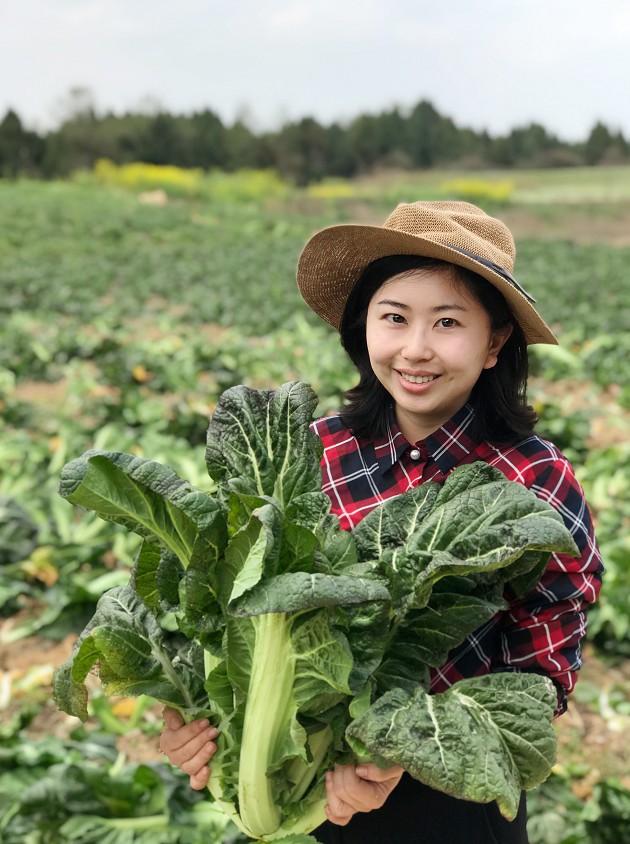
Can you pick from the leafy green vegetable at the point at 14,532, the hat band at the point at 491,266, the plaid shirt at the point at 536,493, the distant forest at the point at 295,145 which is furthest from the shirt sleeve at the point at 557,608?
the distant forest at the point at 295,145

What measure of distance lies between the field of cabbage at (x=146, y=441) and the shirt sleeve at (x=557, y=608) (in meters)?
1.53

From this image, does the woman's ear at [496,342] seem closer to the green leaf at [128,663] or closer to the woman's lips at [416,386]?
the woman's lips at [416,386]

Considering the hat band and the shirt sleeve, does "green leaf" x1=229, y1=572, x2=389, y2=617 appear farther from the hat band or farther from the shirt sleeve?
the hat band

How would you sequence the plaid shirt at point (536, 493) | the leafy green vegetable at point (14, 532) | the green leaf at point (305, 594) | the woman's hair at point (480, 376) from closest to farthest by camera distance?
1. the green leaf at point (305, 594)
2. the plaid shirt at point (536, 493)
3. the woman's hair at point (480, 376)
4. the leafy green vegetable at point (14, 532)

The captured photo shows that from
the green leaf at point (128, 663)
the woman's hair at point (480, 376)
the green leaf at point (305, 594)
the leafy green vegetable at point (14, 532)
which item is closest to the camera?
the green leaf at point (305, 594)

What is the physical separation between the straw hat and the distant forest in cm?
4963

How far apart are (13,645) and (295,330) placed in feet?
27.1

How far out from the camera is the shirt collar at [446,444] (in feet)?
5.57

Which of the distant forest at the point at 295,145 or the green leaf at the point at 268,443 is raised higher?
the distant forest at the point at 295,145

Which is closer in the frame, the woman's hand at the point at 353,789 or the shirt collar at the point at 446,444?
the woman's hand at the point at 353,789

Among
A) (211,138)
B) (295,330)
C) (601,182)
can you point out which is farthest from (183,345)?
(211,138)

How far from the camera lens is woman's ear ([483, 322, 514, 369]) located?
1738mm

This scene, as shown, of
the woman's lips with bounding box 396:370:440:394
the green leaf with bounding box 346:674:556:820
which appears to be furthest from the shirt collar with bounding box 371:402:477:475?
the green leaf with bounding box 346:674:556:820

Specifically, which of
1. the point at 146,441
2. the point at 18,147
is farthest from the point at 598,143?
the point at 146,441
